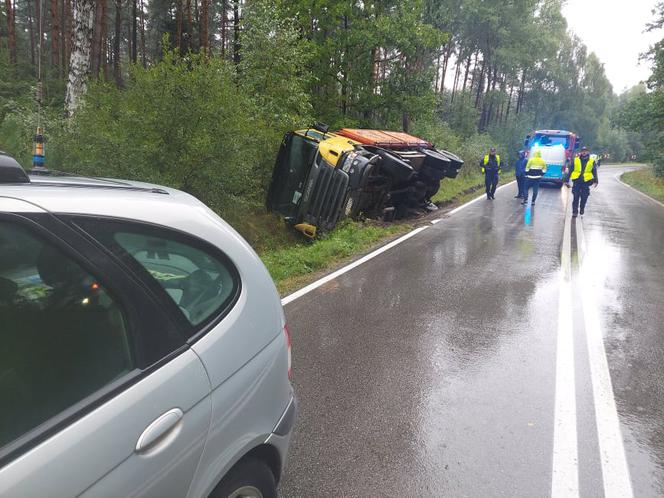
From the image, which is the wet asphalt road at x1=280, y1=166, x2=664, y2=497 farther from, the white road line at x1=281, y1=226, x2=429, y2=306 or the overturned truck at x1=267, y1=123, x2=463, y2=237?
the overturned truck at x1=267, y1=123, x2=463, y2=237

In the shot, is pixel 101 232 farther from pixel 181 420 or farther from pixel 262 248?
pixel 262 248

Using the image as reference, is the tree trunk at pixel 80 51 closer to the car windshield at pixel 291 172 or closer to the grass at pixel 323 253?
the car windshield at pixel 291 172

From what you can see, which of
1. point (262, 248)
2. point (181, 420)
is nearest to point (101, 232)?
point (181, 420)

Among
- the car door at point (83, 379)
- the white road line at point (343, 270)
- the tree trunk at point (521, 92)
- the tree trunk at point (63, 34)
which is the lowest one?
the white road line at point (343, 270)

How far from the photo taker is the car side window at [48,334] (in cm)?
134

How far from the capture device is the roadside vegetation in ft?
25.9

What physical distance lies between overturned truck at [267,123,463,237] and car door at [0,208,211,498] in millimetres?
8280

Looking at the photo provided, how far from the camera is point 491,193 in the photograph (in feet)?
62.5

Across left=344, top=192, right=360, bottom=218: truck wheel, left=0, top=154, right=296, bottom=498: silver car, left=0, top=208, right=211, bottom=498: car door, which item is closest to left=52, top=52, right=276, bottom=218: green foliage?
left=344, top=192, right=360, bottom=218: truck wheel

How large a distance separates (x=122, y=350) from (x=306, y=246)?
867 centimetres

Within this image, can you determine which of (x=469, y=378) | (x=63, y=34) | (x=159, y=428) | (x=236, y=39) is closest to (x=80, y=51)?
(x=236, y=39)

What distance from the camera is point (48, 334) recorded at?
1.43 metres

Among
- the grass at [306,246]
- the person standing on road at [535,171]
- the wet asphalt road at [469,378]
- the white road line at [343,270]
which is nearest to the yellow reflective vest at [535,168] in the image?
the person standing on road at [535,171]

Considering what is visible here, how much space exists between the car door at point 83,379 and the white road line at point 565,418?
95.4 inches
